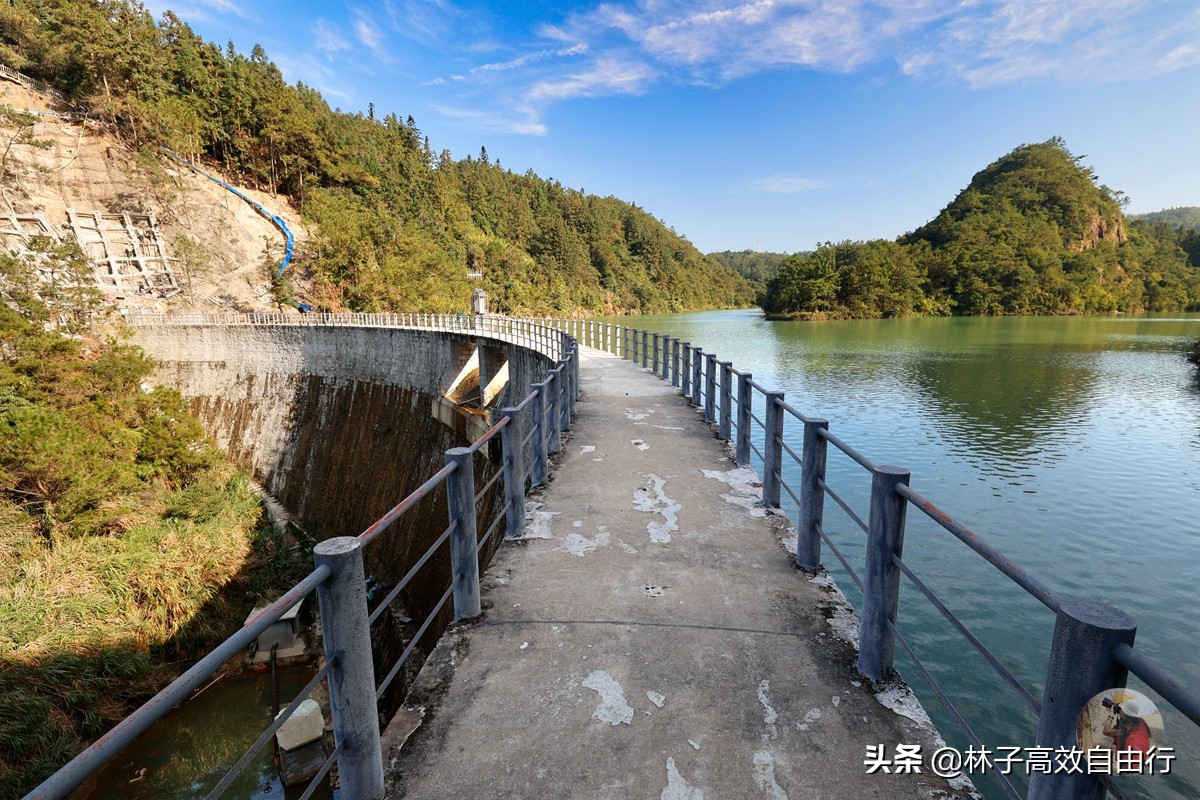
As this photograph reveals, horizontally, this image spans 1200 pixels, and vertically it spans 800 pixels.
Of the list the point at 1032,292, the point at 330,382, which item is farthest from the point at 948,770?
the point at 1032,292

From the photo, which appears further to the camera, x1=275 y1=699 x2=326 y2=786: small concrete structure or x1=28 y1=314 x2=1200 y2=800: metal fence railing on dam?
x1=275 y1=699 x2=326 y2=786: small concrete structure

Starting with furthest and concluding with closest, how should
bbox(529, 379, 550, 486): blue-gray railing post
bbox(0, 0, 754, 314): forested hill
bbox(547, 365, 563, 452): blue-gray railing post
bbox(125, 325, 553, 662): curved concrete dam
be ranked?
1. bbox(0, 0, 754, 314): forested hill
2. bbox(125, 325, 553, 662): curved concrete dam
3. bbox(547, 365, 563, 452): blue-gray railing post
4. bbox(529, 379, 550, 486): blue-gray railing post

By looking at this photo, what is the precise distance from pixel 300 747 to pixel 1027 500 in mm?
15292

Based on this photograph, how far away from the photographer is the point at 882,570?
3.01 m

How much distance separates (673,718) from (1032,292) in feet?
353

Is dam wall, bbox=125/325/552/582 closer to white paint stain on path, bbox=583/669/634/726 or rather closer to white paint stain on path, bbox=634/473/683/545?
white paint stain on path, bbox=634/473/683/545

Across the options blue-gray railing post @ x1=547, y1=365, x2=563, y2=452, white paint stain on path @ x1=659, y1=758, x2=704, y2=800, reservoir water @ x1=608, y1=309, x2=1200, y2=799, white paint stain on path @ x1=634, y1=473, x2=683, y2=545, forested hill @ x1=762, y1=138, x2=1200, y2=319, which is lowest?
reservoir water @ x1=608, y1=309, x2=1200, y2=799

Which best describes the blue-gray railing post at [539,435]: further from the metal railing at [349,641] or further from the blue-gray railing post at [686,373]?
the blue-gray railing post at [686,373]

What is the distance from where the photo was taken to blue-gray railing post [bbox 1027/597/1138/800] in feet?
5.24

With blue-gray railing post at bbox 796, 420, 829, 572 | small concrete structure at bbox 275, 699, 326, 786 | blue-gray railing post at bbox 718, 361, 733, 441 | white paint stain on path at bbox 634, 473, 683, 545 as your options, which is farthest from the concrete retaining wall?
blue-gray railing post at bbox 796, 420, 829, 572

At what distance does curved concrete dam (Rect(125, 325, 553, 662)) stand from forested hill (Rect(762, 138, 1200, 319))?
72.8 m

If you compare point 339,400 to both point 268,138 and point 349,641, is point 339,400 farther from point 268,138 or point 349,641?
point 268,138

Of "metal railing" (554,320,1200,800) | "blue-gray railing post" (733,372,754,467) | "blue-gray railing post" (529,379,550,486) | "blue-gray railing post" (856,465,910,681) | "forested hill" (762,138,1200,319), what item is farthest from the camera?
"forested hill" (762,138,1200,319)

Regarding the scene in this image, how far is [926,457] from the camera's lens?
1605 cm
